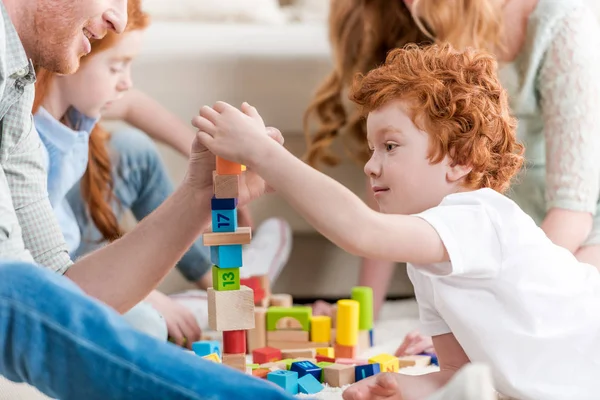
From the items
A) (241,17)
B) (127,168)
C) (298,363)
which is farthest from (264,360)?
(241,17)

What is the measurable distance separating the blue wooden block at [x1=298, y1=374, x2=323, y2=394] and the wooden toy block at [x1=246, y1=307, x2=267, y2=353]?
0.29m

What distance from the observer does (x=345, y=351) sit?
158 cm

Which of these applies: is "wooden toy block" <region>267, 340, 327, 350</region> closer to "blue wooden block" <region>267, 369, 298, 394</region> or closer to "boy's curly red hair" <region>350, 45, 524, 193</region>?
"blue wooden block" <region>267, 369, 298, 394</region>

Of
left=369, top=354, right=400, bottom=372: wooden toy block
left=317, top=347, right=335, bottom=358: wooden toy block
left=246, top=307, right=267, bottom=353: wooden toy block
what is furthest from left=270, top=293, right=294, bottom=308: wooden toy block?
left=369, top=354, right=400, bottom=372: wooden toy block

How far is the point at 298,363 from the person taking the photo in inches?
54.2

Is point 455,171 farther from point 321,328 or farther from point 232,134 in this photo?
point 321,328

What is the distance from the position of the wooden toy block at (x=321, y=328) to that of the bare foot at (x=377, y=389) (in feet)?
1.56

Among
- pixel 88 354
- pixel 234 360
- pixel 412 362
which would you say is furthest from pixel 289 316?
pixel 88 354

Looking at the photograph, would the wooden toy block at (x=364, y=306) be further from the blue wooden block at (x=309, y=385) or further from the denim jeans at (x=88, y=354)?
the denim jeans at (x=88, y=354)

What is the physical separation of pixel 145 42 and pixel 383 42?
1.85 feet

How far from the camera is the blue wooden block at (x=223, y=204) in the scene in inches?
44.8

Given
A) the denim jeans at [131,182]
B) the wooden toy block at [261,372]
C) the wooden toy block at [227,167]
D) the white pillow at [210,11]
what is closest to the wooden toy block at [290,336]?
the wooden toy block at [261,372]

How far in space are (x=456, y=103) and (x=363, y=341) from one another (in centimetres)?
68

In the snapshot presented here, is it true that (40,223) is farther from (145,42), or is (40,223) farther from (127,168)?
(145,42)
